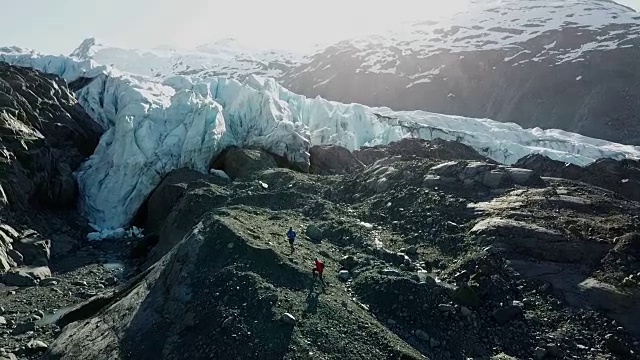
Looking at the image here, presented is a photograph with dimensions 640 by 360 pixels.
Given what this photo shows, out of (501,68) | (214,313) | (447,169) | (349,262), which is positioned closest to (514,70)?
(501,68)

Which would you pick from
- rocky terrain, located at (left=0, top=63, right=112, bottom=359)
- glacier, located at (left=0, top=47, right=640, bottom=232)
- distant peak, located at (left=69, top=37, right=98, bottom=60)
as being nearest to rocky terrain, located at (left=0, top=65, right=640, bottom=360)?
rocky terrain, located at (left=0, top=63, right=112, bottom=359)

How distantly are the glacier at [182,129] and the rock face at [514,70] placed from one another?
50.3m

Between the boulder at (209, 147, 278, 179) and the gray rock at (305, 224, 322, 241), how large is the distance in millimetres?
11632

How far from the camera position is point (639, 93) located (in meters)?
84.8

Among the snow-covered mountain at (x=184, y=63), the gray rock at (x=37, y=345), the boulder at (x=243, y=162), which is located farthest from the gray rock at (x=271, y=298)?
the snow-covered mountain at (x=184, y=63)

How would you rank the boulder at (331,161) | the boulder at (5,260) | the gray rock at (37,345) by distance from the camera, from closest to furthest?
the gray rock at (37,345)
the boulder at (5,260)
the boulder at (331,161)

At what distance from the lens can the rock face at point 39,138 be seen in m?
25.5

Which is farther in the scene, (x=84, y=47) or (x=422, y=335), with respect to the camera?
(x=84, y=47)

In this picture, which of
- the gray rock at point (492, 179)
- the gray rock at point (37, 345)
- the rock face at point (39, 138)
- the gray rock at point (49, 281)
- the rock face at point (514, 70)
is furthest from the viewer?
the rock face at point (514, 70)

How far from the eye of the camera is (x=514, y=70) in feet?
336

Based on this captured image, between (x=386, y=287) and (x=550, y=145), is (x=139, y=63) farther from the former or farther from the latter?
(x=386, y=287)

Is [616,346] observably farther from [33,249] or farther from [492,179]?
[33,249]

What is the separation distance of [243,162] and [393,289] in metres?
19.3

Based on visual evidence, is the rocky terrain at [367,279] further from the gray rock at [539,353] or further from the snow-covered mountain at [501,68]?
the snow-covered mountain at [501,68]
